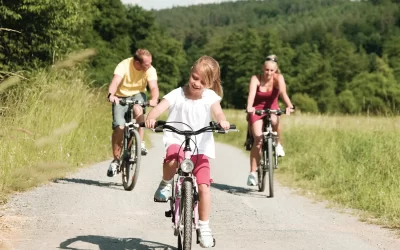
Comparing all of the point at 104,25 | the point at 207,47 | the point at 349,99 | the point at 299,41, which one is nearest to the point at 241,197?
the point at 104,25

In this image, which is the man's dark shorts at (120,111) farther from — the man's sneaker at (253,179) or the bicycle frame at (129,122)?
the man's sneaker at (253,179)

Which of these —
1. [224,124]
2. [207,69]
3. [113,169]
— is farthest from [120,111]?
[224,124]

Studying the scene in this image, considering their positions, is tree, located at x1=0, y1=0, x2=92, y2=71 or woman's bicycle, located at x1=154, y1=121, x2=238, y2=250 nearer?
woman's bicycle, located at x1=154, y1=121, x2=238, y2=250

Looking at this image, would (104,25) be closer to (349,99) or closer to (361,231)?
(349,99)

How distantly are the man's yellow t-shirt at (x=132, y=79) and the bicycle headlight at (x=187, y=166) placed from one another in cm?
487

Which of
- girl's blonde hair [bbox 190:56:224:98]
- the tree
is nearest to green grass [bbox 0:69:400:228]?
girl's blonde hair [bbox 190:56:224:98]

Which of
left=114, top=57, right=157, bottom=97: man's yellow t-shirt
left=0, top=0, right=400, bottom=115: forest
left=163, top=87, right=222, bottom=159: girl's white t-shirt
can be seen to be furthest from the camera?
left=0, top=0, right=400, bottom=115: forest

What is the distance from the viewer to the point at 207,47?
138625 mm

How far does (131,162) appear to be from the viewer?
9258mm

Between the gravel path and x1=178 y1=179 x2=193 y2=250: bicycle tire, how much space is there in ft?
2.95

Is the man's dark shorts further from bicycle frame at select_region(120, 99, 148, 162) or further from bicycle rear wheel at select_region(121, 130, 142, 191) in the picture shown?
bicycle rear wheel at select_region(121, 130, 142, 191)

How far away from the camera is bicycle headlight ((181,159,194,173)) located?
4.95 metres

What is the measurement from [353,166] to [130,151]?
3792 mm

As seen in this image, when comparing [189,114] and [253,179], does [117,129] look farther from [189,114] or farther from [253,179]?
[189,114]
